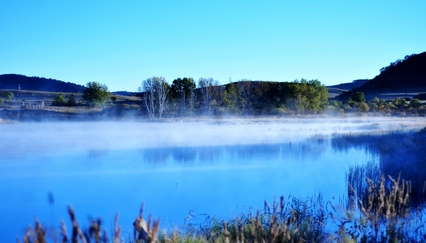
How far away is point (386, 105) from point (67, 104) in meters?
28.7

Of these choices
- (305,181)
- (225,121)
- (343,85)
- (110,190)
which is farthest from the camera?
(343,85)

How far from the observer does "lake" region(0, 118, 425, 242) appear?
230 inches

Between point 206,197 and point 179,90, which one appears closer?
point 206,197

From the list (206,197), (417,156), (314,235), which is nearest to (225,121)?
(417,156)

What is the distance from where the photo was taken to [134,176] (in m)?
8.63

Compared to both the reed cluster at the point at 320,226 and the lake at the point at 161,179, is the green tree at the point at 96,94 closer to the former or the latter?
the lake at the point at 161,179

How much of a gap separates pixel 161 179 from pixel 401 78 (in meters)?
54.4

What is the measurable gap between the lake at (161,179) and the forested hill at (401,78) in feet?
139

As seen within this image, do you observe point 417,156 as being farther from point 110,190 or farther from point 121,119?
point 121,119

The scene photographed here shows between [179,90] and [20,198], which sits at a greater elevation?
[179,90]

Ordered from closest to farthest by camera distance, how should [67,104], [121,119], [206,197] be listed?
[206,197] < [121,119] < [67,104]

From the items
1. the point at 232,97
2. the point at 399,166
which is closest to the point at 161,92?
the point at 232,97

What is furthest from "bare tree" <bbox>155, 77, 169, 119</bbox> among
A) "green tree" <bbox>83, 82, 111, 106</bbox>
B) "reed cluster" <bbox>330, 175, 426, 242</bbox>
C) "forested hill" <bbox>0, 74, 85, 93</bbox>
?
"forested hill" <bbox>0, 74, 85, 93</bbox>

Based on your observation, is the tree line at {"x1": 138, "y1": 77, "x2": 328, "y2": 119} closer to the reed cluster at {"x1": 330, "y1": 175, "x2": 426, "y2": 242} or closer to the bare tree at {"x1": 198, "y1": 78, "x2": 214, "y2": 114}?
the bare tree at {"x1": 198, "y1": 78, "x2": 214, "y2": 114}
